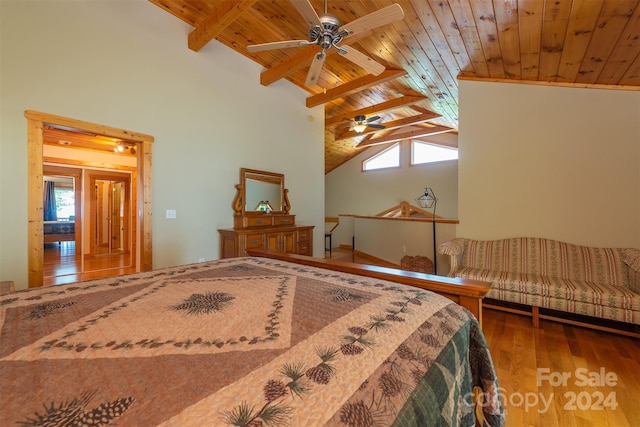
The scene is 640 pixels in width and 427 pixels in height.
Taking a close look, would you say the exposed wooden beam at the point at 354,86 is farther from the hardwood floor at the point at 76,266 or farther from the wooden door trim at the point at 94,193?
the hardwood floor at the point at 76,266

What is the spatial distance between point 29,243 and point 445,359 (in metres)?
3.28

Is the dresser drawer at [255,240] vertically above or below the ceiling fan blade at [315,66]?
below

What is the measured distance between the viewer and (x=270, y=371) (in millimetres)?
621

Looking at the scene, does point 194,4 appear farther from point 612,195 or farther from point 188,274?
point 612,195

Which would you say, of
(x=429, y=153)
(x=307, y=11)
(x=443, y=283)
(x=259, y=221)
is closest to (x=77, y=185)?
(x=259, y=221)

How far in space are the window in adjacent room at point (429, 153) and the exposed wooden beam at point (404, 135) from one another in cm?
40

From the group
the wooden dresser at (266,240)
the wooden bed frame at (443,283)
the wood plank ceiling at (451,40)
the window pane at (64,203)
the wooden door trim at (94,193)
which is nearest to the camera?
the wooden bed frame at (443,283)

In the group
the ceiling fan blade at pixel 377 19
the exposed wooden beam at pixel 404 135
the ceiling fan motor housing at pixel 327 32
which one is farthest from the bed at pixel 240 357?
the exposed wooden beam at pixel 404 135

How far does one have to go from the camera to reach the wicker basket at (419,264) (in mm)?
4090

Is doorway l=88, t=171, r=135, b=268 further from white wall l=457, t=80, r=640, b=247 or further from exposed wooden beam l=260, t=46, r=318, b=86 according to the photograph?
white wall l=457, t=80, r=640, b=247

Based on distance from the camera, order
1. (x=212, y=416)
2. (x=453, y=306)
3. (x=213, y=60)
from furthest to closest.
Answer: (x=213, y=60)
(x=453, y=306)
(x=212, y=416)

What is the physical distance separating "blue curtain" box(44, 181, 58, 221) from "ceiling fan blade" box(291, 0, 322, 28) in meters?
8.67

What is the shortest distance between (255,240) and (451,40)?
3.25 m

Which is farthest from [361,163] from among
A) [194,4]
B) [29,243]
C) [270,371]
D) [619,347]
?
[270,371]
